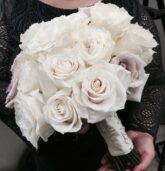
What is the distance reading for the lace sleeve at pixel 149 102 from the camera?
3.33 feet

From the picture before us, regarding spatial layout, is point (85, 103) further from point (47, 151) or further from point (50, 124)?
point (47, 151)

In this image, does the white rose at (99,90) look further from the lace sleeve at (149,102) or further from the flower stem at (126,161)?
the lace sleeve at (149,102)

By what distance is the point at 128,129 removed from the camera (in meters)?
1.02

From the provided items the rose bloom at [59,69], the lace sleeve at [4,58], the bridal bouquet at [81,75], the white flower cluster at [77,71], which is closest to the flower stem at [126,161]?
the bridal bouquet at [81,75]

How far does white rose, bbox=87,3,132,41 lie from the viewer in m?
0.75

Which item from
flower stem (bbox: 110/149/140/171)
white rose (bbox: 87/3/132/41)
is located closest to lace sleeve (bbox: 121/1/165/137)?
flower stem (bbox: 110/149/140/171)

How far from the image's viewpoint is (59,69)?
2.21 ft

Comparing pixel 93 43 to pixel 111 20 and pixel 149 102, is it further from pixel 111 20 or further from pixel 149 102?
pixel 149 102

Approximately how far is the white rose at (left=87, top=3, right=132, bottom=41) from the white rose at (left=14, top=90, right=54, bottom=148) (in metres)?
0.20

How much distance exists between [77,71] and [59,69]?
0.03 metres

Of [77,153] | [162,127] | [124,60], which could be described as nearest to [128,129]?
[77,153]

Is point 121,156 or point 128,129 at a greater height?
point 121,156

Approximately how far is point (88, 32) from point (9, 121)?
50cm

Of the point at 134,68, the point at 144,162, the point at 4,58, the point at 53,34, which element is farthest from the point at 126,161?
the point at 4,58
